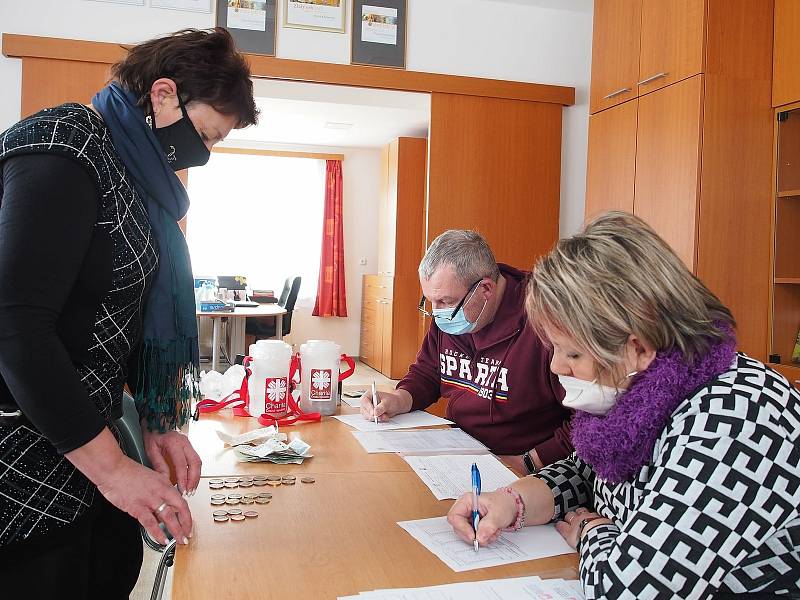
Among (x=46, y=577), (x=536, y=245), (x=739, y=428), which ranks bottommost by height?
(x=46, y=577)

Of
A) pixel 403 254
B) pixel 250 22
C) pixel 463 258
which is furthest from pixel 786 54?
pixel 403 254

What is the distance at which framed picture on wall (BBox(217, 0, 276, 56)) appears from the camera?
3.66 meters

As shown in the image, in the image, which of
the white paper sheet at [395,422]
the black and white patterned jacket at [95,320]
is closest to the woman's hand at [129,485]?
the black and white patterned jacket at [95,320]

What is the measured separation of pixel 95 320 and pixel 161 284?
17cm

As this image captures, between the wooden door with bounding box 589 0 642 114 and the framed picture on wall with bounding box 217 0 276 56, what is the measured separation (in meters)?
1.73

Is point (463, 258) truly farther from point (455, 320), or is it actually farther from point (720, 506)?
point (720, 506)

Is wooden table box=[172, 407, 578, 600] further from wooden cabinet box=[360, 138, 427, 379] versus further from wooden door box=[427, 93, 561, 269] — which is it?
wooden cabinet box=[360, 138, 427, 379]

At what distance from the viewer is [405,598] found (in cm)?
95

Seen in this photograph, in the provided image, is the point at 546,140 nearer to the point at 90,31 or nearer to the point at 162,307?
the point at 90,31

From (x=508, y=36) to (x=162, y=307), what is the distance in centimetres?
340

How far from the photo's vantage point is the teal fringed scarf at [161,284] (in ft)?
3.74

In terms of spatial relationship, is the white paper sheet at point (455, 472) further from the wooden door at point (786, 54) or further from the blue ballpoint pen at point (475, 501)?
the wooden door at point (786, 54)

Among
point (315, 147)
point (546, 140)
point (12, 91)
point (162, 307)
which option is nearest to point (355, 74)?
point (546, 140)

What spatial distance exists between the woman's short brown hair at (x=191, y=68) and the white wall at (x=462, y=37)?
8.78 feet
